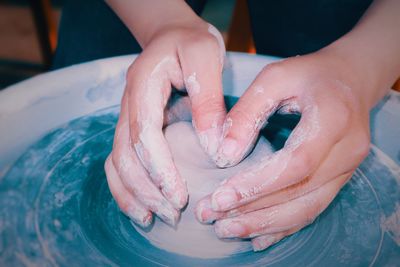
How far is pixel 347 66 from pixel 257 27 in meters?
0.54

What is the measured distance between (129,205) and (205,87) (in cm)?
26

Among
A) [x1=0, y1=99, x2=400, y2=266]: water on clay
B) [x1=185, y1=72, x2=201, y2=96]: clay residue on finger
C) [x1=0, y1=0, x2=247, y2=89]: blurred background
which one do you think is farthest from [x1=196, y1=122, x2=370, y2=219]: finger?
[x1=0, y1=0, x2=247, y2=89]: blurred background

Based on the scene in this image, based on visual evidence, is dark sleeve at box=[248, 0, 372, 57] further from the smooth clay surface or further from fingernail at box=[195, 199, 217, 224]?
fingernail at box=[195, 199, 217, 224]

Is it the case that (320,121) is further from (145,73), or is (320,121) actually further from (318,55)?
(145,73)

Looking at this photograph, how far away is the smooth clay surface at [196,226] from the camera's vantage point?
2.35 feet

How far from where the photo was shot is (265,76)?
0.72m

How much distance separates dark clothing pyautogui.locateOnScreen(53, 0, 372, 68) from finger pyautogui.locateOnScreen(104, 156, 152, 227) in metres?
0.61

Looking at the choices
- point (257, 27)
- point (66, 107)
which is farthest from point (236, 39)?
point (66, 107)

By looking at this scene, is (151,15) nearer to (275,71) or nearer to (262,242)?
(275,71)

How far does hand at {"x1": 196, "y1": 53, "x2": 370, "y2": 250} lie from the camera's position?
2.11 feet

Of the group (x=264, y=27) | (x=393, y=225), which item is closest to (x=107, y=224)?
(x=393, y=225)

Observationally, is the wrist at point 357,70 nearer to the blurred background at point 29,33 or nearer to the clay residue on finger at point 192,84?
the clay residue on finger at point 192,84

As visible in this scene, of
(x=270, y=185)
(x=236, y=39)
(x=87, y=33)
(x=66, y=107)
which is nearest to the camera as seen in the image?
(x=270, y=185)

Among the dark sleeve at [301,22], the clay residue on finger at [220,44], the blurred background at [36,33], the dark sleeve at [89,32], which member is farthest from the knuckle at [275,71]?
the blurred background at [36,33]
